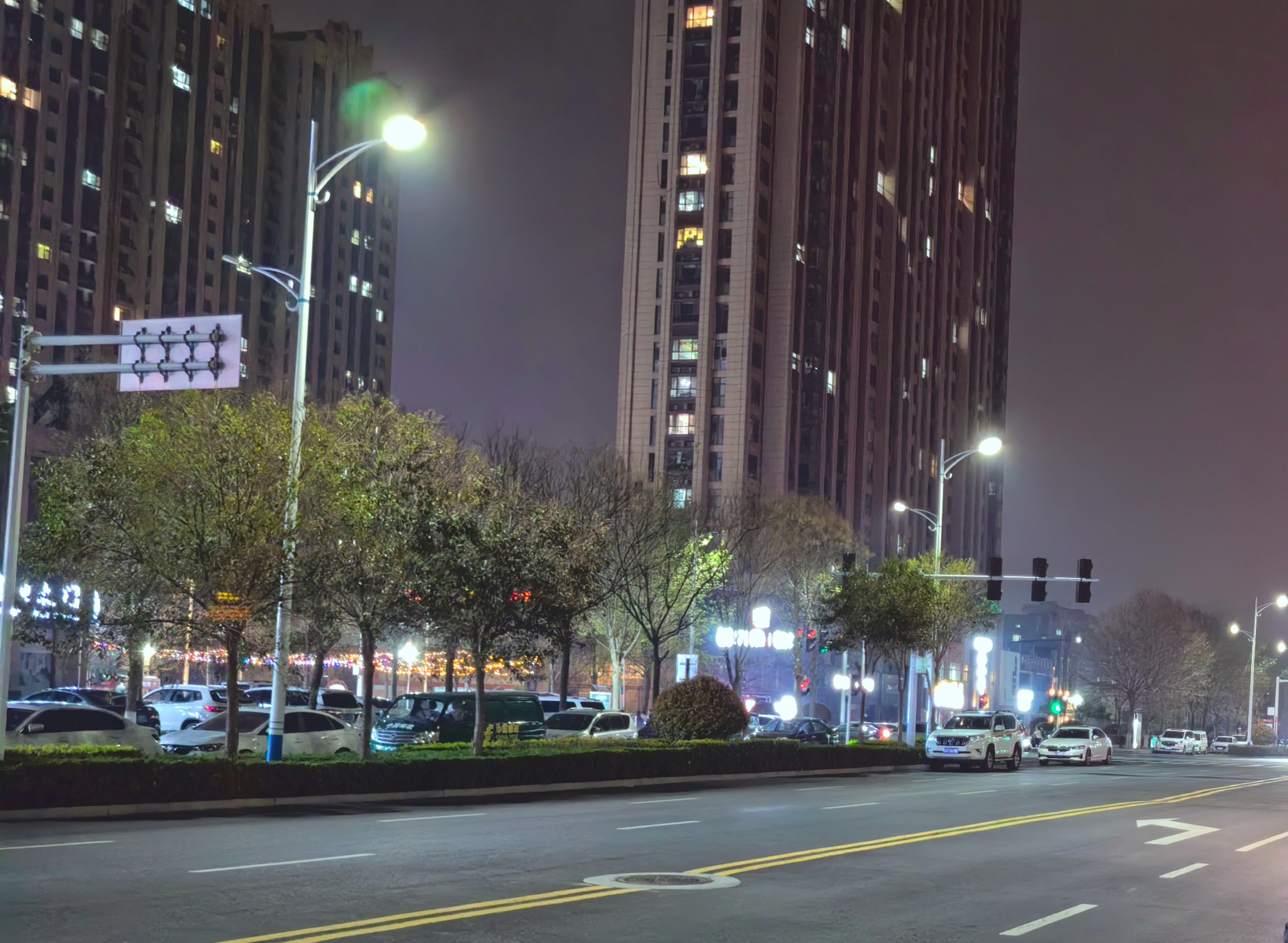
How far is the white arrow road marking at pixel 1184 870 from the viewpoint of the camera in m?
17.3

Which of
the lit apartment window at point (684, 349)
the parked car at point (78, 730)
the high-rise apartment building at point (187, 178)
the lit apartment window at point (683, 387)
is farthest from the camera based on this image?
the lit apartment window at point (684, 349)

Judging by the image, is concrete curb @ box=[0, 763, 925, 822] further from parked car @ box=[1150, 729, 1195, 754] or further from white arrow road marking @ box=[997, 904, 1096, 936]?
parked car @ box=[1150, 729, 1195, 754]

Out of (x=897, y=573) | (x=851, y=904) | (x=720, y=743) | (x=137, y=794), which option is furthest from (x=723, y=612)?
(x=851, y=904)

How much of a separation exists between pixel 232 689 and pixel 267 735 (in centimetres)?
903

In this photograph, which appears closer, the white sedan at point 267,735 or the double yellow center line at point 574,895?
the double yellow center line at point 574,895

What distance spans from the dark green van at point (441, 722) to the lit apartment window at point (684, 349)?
72811mm

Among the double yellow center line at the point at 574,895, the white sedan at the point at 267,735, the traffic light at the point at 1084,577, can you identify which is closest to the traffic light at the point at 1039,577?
the traffic light at the point at 1084,577

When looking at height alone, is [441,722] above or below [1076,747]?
above

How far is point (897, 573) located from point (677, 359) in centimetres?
6283

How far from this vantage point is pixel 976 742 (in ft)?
152

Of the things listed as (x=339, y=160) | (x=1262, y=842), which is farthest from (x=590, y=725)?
(x=1262, y=842)

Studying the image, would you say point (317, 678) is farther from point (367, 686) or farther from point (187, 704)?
point (367, 686)

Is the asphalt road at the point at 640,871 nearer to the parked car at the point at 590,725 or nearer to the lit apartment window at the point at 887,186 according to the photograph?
the parked car at the point at 590,725

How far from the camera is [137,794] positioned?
848 inches
